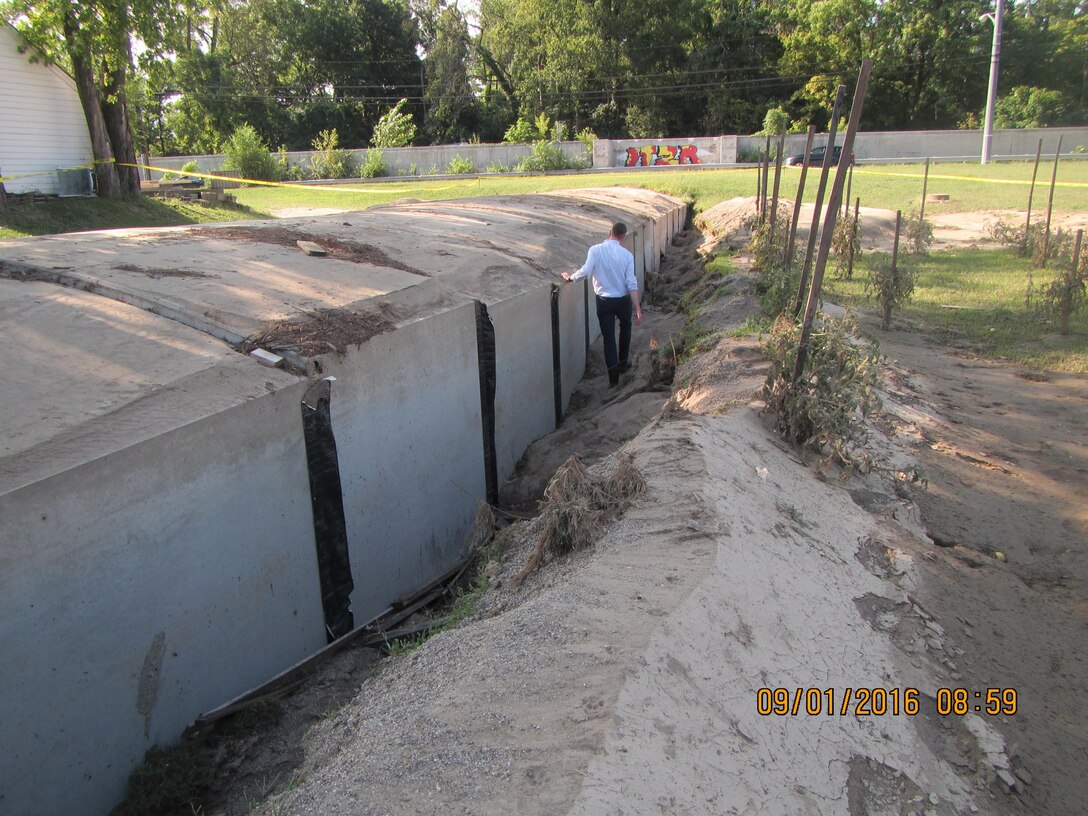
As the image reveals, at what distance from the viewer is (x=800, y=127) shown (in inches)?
1838

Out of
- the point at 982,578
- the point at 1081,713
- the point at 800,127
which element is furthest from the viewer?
the point at 800,127

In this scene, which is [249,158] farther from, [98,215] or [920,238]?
[920,238]

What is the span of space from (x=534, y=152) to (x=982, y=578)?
35.8 metres

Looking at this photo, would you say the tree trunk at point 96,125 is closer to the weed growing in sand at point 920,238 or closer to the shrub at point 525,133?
the weed growing in sand at point 920,238

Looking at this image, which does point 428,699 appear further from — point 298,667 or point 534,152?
point 534,152

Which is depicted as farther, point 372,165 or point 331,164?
point 372,165

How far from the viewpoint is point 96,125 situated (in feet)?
62.1

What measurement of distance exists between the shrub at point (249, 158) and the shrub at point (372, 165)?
4.40 m

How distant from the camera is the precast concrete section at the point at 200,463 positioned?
11.3ft

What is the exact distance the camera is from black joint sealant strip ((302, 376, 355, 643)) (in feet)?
A: 15.6

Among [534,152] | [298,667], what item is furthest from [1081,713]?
[534,152]

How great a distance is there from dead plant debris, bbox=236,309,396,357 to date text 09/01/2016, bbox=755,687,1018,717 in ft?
10.3

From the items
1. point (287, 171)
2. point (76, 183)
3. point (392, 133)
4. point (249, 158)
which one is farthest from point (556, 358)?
point (392, 133)

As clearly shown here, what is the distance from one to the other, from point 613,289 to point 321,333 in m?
4.50
